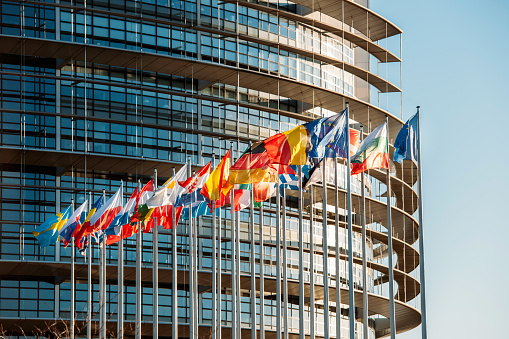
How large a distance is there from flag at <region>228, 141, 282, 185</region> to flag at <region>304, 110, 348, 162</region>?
1895 mm

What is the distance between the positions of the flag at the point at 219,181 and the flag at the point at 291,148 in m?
3.93

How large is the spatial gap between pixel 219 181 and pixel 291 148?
195 inches

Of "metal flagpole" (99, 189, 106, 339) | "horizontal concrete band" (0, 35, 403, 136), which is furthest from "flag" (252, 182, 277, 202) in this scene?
"horizontal concrete band" (0, 35, 403, 136)

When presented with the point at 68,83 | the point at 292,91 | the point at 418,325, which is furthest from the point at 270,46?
the point at 418,325

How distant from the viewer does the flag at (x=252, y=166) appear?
3169 centimetres

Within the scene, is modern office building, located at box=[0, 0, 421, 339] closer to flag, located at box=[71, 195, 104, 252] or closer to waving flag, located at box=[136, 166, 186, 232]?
flag, located at box=[71, 195, 104, 252]

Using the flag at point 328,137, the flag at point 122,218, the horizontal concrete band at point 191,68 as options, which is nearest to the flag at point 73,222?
the flag at point 122,218

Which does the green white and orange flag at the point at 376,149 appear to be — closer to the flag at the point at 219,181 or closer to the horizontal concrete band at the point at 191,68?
the flag at the point at 219,181

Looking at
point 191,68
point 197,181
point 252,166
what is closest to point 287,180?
point 197,181

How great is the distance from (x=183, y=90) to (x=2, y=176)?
1395cm

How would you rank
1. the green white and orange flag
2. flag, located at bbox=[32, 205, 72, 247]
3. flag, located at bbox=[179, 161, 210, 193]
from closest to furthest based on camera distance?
the green white and orange flag, flag, located at bbox=[179, 161, 210, 193], flag, located at bbox=[32, 205, 72, 247]

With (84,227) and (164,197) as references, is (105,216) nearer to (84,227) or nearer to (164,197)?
(84,227)

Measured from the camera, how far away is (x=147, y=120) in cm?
5734

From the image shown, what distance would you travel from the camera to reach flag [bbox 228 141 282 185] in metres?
31.7
